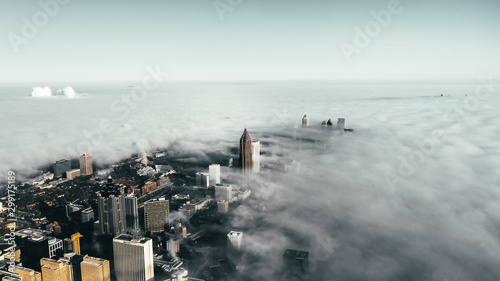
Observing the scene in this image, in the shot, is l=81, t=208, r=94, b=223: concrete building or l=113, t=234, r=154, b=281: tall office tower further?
l=81, t=208, r=94, b=223: concrete building

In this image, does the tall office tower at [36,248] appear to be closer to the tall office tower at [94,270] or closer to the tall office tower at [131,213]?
the tall office tower at [94,270]

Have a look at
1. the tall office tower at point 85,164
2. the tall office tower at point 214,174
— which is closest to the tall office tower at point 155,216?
the tall office tower at point 214,174

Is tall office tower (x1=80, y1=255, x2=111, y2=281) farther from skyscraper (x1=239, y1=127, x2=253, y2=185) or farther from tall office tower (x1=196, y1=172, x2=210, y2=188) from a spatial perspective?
skyscraper (x1=239, y1=127, x2=253, y2=185)

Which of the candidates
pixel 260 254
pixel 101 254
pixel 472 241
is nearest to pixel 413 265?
pixel 472 241

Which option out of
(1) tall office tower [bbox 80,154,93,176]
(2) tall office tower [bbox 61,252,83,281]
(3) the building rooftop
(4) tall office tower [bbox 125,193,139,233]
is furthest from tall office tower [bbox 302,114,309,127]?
(2) tall office tower [bbox 61,252,83,281]

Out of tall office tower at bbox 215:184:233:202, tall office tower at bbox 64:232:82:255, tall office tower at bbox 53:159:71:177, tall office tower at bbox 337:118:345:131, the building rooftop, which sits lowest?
tall office tower at bbox 64:232:82:255

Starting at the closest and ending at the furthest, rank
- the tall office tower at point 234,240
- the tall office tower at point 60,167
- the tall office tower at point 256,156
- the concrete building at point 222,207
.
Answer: the tall office tower at point 234,240 → the concrete building at point 222,207 → the tall office tower at point 60,167 → the tall office tower at point 256,156

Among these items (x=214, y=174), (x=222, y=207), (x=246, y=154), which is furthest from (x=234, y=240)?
(x=246, y=154)
